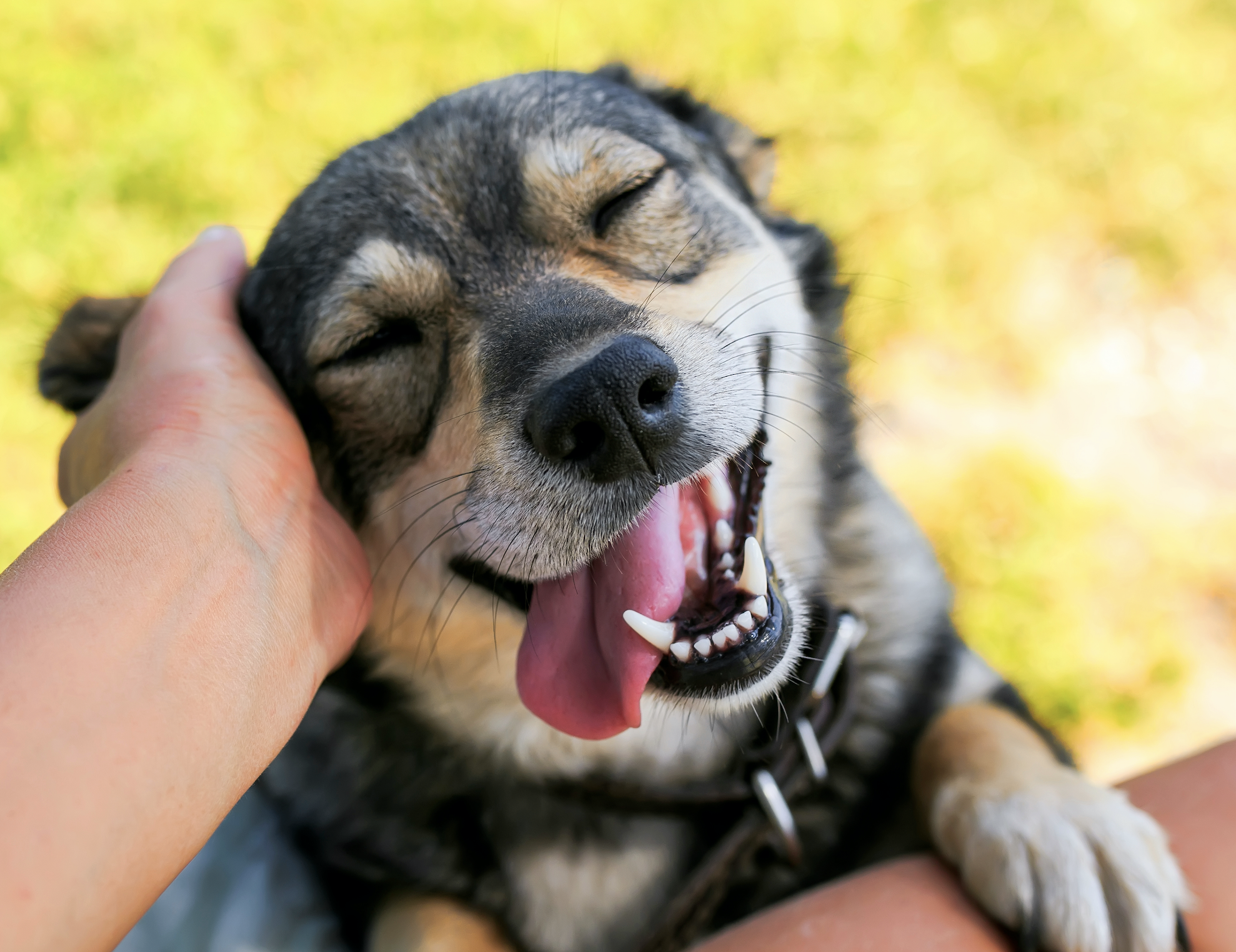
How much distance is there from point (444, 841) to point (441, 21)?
5.02m

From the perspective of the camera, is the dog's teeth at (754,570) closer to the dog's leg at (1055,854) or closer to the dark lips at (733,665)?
the dark lips at (733,665)

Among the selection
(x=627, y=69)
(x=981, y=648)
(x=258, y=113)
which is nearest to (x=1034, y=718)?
(x=981, y=648)

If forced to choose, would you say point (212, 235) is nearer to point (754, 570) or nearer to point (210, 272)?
point (210, 272)

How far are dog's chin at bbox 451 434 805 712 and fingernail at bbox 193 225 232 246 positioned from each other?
111 cm

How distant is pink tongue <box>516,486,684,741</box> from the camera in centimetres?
177

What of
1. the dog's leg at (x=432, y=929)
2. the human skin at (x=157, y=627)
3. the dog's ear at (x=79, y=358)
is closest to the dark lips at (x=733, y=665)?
the human skin at (x=157, y=627)

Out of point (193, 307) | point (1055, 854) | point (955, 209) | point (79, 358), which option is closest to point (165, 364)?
point (193, 307)

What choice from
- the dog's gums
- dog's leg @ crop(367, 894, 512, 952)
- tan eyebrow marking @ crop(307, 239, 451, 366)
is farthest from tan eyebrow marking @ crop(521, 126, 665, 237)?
dog's leg @ crop(367, 894, 512, 952)

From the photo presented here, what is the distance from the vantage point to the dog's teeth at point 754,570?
1.72 metres

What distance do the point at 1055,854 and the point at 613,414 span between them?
3.77 feet

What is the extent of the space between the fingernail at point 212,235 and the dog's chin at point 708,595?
3.65 feet

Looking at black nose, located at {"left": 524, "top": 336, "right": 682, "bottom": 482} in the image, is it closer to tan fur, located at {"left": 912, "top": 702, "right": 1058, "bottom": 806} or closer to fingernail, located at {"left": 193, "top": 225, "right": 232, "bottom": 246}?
tan fur, located at {"left": 912, "top": 702, "right": 1058, "bottom": 806}

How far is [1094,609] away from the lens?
138 inches

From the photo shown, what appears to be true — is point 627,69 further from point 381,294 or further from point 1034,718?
point 1034,718
